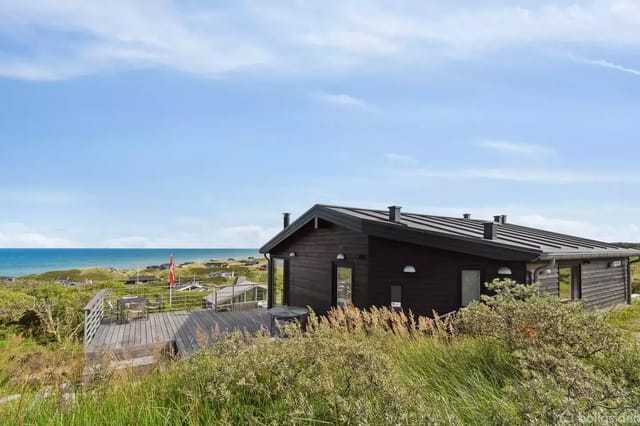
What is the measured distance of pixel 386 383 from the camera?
7.96ft

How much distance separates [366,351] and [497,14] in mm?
7246

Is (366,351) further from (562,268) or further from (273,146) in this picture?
(273,146)

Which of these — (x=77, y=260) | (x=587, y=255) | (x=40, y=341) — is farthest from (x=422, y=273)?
(x=77, y=260)

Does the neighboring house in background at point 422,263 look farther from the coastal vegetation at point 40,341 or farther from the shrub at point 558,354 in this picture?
the coastal vegetation at point 40,341

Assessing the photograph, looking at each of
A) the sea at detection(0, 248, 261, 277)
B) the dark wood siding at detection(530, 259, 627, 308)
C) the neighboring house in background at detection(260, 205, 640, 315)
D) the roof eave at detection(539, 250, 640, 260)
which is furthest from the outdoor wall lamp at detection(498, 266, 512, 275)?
the sea at detection(0, 248, 261, 277)

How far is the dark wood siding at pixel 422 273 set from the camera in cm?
776

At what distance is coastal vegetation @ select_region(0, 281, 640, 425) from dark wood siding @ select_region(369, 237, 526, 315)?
13.4 feet

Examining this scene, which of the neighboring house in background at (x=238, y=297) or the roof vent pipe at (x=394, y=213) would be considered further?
the neighboring house in background at (x=238, y=297)

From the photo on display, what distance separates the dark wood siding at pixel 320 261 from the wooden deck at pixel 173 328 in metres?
1.45

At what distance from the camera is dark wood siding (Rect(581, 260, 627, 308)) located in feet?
33.1

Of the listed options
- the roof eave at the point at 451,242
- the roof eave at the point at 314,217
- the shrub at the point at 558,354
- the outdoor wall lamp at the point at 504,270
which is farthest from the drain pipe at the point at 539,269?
the shrub at the point at 558,354

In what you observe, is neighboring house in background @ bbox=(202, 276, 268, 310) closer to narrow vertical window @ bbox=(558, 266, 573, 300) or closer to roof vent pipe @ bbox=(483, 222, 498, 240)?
roof vent pipe @ bbox=(483, 222, 498, 240)

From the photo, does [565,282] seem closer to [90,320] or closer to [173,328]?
[173,328]

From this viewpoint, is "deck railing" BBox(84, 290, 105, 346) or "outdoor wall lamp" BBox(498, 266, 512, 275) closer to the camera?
"outdoor wall lamp" BBox(498, 266, 512, 275)
